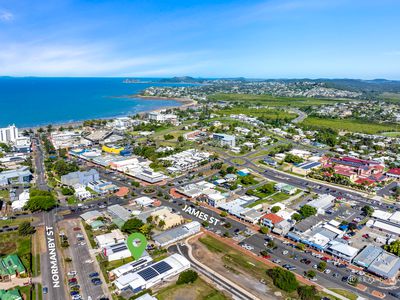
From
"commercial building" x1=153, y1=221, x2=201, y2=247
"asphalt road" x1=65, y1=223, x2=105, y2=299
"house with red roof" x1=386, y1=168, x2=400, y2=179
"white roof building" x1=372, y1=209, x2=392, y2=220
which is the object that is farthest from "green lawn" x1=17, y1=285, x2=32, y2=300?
"house with red roof" x1=386, y1=168, x2=400, y2=179

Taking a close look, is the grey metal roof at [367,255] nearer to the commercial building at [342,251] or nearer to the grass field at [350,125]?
the commercial building at [342,251]

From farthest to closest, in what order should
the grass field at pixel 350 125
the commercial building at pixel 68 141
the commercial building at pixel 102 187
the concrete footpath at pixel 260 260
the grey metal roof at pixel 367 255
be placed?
the grass field at pixel 350 125, the commercial building at pixel 68 141, the commercial building at pixel 102 187, the grey metal roof at pixel 367 255, the concrete footpath at pixel 260 260

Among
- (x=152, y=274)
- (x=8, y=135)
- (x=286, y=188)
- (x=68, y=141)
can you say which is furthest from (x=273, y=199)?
(x=8, y=135)

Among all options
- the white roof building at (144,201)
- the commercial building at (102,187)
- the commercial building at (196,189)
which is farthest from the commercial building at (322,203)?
the commercial building at (102,187)

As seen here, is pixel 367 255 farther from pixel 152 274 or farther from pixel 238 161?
pixel 238 161

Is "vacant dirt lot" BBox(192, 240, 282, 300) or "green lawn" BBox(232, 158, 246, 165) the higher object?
"green lawn" BBox(232, 158, 246, 165)

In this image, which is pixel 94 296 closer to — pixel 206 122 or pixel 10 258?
pixel 10 258

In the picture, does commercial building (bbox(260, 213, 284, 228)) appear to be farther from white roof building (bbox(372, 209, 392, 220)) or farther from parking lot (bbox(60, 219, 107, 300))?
parking lot (bbox(60, 219, 107, 300))
